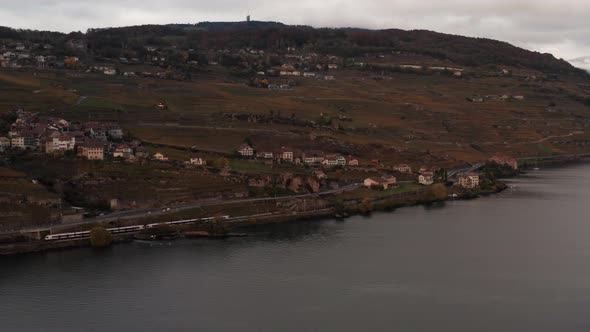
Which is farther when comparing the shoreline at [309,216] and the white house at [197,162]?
the white house at [197,162]

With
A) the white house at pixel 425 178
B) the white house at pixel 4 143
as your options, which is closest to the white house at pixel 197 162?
the white house at pixel 4 143

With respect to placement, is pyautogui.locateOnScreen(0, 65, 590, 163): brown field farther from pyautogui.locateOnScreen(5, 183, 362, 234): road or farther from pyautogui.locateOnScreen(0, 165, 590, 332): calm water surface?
pyautogui.locateOnScreen(0, 165, 590, 332): calm water surface

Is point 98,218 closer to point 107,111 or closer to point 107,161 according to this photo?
point 107,161

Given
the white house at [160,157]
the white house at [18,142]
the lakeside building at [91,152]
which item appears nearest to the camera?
the lakeside building at [91,152]

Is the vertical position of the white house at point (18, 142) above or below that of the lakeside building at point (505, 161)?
above

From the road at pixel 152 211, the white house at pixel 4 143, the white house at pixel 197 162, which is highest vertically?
the white house at pixel 4 143

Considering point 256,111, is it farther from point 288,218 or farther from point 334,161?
point 288,218

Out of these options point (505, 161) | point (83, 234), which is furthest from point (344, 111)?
point (83, 234)

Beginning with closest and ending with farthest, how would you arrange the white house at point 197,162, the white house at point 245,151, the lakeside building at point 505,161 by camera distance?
the white house at point 197,162
the white house at point 245,151
the lakeside building at point 505,161

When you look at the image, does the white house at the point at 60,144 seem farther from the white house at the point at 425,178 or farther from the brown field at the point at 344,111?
the white house at the point at 425,178

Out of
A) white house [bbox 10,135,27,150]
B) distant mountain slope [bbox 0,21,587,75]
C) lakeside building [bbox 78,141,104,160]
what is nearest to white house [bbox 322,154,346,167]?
lakeside building [bbox 78,141,104,160]
